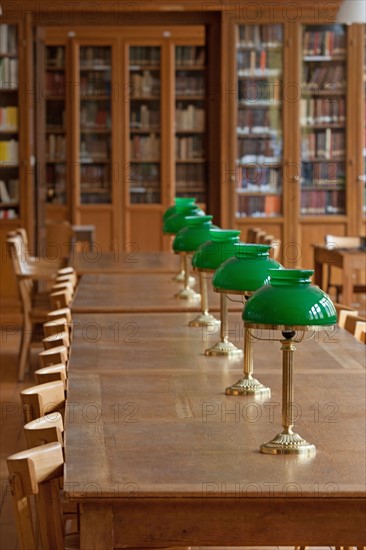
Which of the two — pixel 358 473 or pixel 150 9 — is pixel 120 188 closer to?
pixel 150 9

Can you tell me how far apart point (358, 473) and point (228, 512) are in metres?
0.29

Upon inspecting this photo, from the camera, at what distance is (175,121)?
13.6 meters

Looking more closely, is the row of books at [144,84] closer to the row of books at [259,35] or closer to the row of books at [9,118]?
the row of books at [259,35]

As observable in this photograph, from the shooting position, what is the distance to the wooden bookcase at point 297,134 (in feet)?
35.5

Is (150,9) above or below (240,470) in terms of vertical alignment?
above

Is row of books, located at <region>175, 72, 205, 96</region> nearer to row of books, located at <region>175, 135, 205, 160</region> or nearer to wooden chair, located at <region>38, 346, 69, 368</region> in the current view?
row of books, located at <region>175, 135, 205, 160</region>

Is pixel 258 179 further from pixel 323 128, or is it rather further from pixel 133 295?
pixel 133 295

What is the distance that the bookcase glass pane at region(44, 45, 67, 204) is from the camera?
43.7 feet

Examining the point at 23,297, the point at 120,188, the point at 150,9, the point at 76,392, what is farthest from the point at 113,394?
the point at 120,188

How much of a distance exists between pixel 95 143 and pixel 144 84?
89 centimetres

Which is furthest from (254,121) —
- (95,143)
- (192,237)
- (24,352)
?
(192,237)

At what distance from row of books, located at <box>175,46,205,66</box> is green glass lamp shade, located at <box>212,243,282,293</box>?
34.3ft

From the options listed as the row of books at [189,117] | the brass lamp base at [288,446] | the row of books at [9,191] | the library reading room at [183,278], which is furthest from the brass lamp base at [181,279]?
the row of books at [189,117]

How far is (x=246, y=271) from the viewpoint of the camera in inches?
123
